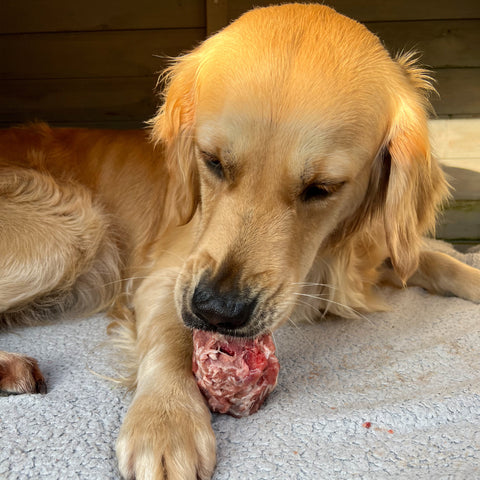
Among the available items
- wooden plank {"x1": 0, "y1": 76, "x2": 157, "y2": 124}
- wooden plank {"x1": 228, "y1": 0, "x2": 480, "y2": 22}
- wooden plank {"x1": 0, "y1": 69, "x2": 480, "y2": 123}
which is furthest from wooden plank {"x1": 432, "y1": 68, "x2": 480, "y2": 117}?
wooden plank {"x1": 0, "y1": 76, "x2": 157, "y2": 124}

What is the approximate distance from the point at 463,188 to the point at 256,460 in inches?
112

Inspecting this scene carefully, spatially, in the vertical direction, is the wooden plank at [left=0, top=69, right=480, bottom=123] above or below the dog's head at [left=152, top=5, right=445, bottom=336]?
below

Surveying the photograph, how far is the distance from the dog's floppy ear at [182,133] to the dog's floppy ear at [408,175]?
2.12ft

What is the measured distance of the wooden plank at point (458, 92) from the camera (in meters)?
3.54

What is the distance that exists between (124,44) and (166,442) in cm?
269

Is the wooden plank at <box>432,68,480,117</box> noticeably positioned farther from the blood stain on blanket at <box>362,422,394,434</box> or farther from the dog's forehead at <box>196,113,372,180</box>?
the blood stain on blanket at <box>362,422,394,434</box>

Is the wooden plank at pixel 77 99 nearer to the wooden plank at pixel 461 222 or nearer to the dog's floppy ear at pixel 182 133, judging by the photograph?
the dog's floppy ear at pixel 182 133

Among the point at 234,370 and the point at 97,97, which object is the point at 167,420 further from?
the point at 97,97

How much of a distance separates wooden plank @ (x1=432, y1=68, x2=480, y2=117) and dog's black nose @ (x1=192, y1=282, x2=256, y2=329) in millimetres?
2640

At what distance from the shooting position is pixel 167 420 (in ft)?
4.67

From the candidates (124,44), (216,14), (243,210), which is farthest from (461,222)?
(243,210)

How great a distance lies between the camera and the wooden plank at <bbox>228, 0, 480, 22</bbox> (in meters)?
3.42

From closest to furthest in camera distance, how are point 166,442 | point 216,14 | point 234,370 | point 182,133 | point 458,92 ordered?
1. point 166,442
2. point 234,370
3. point 182,133
4. point 216,14
5. point 458,92

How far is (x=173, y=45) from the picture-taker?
344 centimetres
